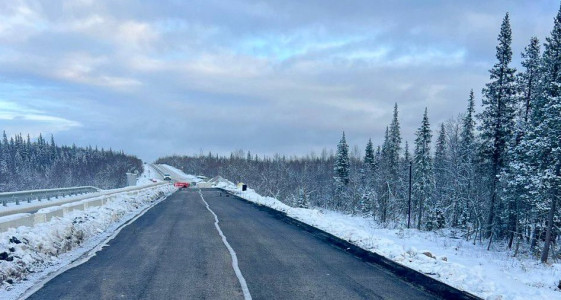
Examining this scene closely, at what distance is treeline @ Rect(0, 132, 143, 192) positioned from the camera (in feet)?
412

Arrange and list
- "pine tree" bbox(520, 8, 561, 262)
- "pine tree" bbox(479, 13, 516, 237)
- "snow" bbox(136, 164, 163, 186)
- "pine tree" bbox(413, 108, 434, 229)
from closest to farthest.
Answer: "pine tree" bbox(520, 8, 561, 262), "pine tree" bbox(479, 13, 516, 237), "pine tree" bbox(413, 108, 434, 229), "snow" bbox(136, 164, 163, 186)

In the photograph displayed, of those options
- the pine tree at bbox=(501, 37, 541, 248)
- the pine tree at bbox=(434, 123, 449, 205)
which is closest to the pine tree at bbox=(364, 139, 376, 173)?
the pine tree at bbox=(434, 123, 449, 205)

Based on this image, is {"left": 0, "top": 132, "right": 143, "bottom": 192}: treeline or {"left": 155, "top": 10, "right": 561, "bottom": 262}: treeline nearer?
{"left": 155, "top": 10, "right": 561, "bottom": 262}: treeline

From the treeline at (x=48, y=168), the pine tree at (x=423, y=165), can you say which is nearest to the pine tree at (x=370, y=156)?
the pine tree at (x=423, y=165)

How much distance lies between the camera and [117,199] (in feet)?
80.9

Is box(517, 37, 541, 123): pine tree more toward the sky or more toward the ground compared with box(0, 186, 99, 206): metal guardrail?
more toward the sky

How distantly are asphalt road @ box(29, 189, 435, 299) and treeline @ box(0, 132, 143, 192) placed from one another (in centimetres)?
11662

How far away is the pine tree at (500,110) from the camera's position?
31.7 m

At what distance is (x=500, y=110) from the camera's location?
105 ft

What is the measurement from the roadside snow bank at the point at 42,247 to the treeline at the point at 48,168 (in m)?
112

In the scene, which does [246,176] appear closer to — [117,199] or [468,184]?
[468,184]

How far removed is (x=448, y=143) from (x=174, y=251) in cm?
5381

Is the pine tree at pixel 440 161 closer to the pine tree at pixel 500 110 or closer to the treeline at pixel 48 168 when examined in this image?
the pine tree at pixel 500 110

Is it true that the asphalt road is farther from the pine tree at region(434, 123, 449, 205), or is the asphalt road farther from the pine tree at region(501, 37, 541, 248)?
the pine tree at region(434, 123, 449, 205)
